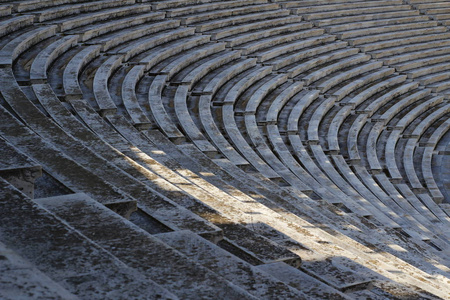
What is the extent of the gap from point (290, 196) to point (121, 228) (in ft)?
15.4

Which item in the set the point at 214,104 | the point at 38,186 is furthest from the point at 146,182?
the point at 214,104

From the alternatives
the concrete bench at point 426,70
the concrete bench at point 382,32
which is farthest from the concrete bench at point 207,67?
the concrete bench at point 426,70

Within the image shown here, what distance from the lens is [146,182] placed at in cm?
544

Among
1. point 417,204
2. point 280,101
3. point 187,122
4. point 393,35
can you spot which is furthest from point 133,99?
point 393,35

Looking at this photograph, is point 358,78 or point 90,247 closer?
point 90,247

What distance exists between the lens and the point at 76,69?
10.7 meters

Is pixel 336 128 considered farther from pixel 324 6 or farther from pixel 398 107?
pixel 324 6

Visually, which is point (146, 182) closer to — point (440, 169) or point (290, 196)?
point (290, 196)

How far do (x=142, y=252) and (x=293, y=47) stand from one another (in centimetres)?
1537

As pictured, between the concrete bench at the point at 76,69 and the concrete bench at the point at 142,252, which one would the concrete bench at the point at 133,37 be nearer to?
the concrete bench at the point at 76,69

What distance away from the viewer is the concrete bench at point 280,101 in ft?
43.2

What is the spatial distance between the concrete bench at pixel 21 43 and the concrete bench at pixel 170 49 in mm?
1941

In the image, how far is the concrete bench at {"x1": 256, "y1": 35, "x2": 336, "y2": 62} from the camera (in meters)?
16.8

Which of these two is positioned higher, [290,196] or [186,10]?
[186,10]
